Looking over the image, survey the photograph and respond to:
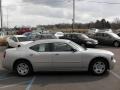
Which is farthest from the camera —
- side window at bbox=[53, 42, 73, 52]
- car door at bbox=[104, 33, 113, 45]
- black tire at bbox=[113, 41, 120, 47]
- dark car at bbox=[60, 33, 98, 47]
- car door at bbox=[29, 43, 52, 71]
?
car door at bbox=[104, 33, 113, 45]

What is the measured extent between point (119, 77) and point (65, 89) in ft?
9.34

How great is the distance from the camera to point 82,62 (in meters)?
11.9

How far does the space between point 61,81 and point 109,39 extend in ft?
67.6

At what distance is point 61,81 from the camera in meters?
11.0

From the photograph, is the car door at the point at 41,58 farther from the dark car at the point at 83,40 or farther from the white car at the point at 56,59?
the dark car at the point at 83,40

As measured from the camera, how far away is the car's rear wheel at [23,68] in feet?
40.0

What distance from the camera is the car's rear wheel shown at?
12180mm

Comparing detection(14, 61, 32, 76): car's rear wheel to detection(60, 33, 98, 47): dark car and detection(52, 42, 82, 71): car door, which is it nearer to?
detection(52, 42, 82, 71): car door

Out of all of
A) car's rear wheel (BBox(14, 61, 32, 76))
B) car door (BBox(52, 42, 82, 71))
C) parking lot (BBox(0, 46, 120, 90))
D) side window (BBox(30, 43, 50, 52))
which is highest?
side window (BBox(30, 43, 50, 52))

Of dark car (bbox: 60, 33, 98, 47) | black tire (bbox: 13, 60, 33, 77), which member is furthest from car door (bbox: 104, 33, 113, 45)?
black tire (bbox: 13, 60, 33, 77)

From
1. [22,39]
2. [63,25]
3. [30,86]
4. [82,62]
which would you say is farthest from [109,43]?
[63,25]

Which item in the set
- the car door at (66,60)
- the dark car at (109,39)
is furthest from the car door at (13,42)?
the car door at (66,60)

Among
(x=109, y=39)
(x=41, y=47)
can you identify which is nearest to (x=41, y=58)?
(x=41, y=47)

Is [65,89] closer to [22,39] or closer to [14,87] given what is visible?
[14,87]
